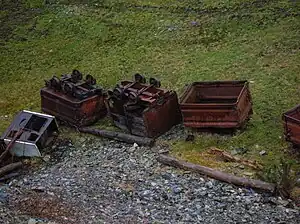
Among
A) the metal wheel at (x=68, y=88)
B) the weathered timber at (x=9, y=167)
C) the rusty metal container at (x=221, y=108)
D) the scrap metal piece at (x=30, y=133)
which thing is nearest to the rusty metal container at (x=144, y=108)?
the rusty metal container at (x=221, y=108)

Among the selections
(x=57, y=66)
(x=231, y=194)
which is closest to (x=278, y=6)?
(x=57, y=66)

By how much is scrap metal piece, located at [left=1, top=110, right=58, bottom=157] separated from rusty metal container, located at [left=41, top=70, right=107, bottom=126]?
1.66 ft

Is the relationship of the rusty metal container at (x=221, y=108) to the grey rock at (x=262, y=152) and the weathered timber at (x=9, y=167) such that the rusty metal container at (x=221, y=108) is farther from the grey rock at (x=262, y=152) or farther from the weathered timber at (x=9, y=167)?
the weathered timber at (x=9, y=167)

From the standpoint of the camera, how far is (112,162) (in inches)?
378

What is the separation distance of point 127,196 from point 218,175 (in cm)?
150

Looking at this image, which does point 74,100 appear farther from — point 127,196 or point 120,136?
point 127,196

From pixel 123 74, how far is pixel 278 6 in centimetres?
553

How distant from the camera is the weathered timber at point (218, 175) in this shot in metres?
8.34

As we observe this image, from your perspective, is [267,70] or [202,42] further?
[202,42]

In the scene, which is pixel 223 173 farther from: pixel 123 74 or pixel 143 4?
pixel 143 4

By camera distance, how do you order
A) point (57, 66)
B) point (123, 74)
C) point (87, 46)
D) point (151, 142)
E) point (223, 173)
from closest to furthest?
point (223, 173) < point (151, 142) < point (123, 74) < point (57, 66) < point (87, 46)

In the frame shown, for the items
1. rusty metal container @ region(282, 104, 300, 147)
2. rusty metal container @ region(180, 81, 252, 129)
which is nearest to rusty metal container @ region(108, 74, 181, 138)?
rusty metal container @ region(180, 81, 252, 129)

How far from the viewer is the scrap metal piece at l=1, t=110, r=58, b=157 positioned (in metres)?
9.98

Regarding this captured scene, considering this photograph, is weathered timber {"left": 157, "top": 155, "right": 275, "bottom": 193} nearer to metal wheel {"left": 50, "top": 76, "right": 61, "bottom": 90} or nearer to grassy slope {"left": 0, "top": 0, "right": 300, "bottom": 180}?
grassy slope {"left": 0, "top": 0, "right": 300, "bottom": 180}
